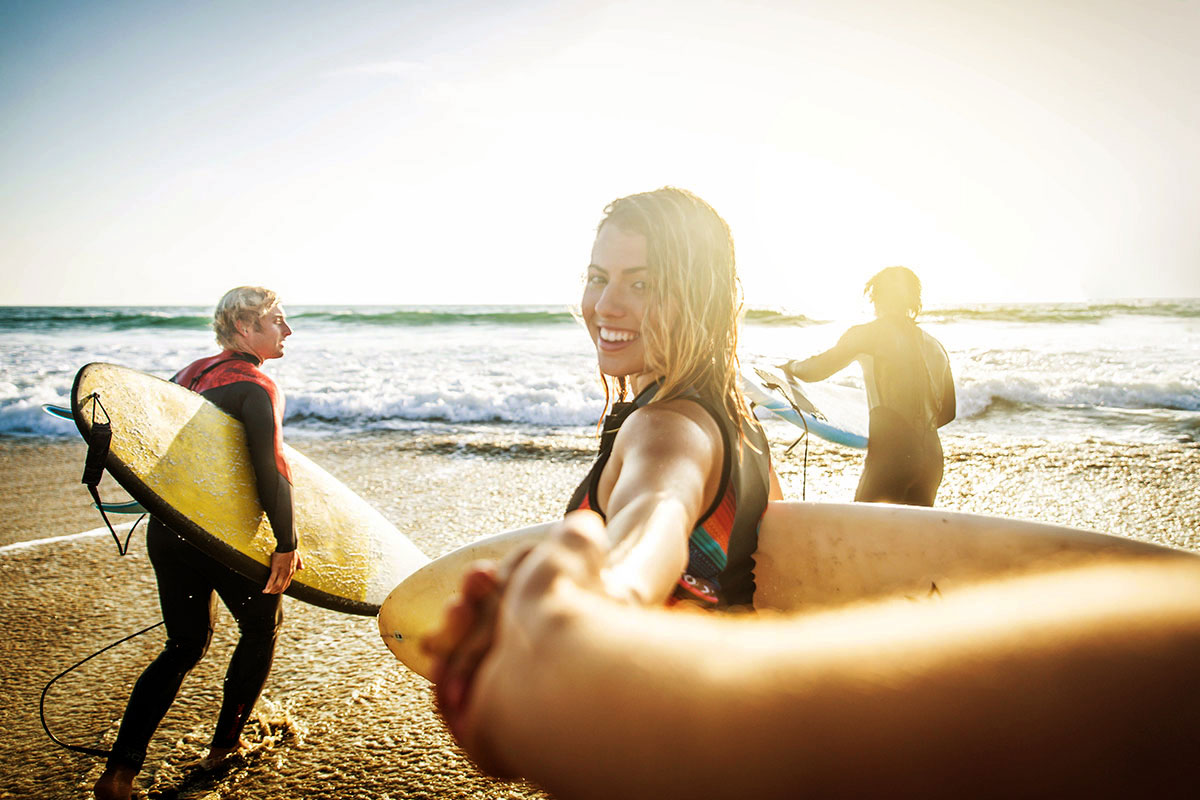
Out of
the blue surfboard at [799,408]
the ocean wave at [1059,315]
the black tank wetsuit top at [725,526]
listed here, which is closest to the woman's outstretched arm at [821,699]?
the black tank wetsuit top at [725,526]

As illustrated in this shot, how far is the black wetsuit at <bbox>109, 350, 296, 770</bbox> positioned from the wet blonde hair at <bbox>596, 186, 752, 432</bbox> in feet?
5.69

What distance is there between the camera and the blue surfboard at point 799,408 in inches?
150

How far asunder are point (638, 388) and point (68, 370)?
17.0 meters

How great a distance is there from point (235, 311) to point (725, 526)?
7.52ft

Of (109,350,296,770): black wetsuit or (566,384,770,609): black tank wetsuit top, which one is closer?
(566,384,770,609): black tank wetsuit top

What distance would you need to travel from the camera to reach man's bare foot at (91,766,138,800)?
7.18ft

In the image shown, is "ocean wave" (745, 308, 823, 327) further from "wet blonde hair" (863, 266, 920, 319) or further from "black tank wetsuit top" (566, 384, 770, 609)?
"black tank wetsuit top" (566, 384, 770, 609)

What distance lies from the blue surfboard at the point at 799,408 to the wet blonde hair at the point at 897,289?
81 cm

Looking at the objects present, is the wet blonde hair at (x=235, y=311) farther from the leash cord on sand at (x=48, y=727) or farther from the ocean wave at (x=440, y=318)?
the ocean wave at (x=440, y=318)

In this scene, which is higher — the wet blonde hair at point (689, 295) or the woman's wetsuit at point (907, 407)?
the wet blonde hair at point (689, 295)

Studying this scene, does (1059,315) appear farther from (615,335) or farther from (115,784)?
(115,784)

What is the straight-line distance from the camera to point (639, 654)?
0.34 m

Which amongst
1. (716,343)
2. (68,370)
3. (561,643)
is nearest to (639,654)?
(561,643)

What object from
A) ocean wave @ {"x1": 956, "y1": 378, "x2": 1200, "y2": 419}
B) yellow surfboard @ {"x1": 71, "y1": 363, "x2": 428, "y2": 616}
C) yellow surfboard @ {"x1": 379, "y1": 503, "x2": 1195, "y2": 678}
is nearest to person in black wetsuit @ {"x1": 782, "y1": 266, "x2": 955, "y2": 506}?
yellow surfboard @ {"x1": 379, "y1": 503, "x2": 1195, "y2": 678}
